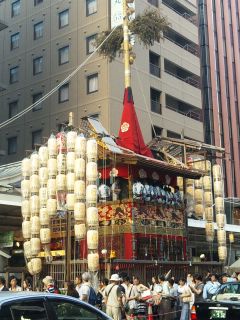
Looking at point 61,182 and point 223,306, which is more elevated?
point 61,182

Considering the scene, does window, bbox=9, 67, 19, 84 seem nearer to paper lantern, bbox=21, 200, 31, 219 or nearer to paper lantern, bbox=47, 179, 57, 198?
paper lantern, bbox=21, 200, 31, 219

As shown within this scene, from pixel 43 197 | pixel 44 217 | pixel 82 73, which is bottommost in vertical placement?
pixel 44 217

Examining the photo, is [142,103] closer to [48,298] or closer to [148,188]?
[148,188]

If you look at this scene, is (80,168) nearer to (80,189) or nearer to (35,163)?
(80,189)

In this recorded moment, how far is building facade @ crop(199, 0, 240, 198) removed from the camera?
2127 inches

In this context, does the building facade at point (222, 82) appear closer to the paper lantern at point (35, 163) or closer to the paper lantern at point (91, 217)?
the paper lantern at point (35, 163)

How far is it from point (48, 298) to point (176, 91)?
39.1 m

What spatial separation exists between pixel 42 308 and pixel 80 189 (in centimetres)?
1057

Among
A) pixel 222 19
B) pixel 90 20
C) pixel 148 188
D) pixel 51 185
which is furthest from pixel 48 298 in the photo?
pixel 222 19

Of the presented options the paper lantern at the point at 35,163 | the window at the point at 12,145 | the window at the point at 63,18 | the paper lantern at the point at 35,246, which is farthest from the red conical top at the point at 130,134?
the window at the point at 12,145

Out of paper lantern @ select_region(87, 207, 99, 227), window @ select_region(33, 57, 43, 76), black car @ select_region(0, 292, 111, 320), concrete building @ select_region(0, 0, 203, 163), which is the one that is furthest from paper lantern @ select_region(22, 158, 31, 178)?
window @ select_region(33, 57, 43, 76)

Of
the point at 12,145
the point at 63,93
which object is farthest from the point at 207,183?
the point at 12,145

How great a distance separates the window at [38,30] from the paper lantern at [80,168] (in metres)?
28.1

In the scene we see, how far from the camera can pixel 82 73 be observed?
38531 millimetres
